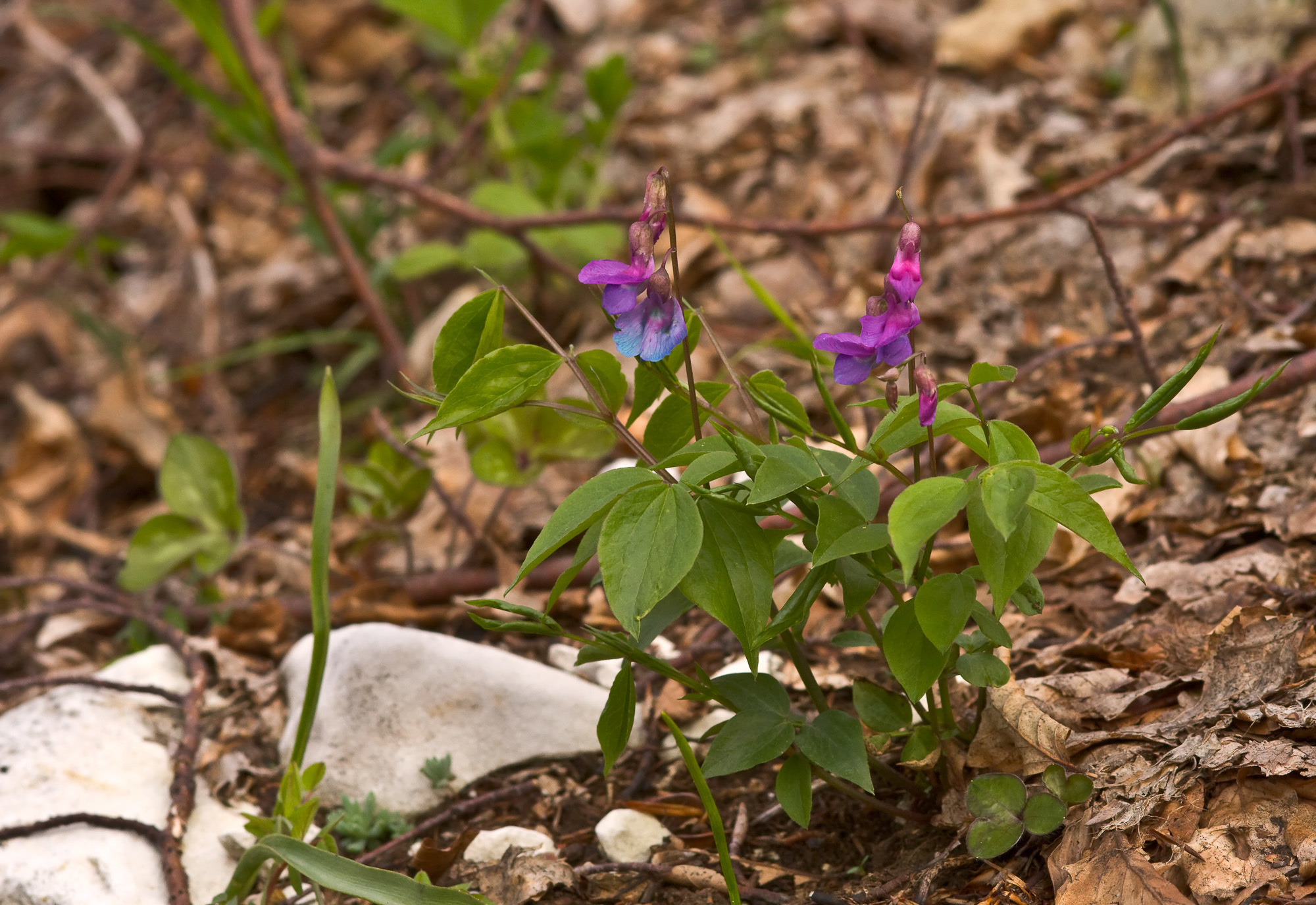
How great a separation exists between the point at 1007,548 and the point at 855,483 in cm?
20

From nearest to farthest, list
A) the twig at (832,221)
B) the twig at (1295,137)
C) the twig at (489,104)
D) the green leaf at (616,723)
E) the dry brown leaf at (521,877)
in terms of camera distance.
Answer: the green leaf at (616,723), the dry brown leaf at (521,877), the twig at (832,221), the twig at (1295,137), the twig at (489,104)

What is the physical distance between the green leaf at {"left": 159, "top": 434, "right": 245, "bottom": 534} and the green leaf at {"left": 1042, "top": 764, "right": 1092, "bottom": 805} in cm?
167

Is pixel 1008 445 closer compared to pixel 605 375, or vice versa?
pixel 1008 445

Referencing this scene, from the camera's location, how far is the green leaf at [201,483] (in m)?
2.19

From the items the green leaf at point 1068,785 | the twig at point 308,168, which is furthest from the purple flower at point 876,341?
the twig at point 308,168

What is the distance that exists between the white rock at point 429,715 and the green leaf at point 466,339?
69 centimetres

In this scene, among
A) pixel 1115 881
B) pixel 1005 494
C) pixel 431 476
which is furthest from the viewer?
pixel 431 476

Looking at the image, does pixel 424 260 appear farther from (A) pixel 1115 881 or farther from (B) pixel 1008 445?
(A) pixel 1115 881

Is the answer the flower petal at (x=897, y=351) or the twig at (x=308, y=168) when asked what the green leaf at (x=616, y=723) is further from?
the twig at (x=308, y=168)

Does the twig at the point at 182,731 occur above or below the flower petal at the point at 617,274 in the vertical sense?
below

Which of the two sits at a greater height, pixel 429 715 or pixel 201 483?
pixel 201 483

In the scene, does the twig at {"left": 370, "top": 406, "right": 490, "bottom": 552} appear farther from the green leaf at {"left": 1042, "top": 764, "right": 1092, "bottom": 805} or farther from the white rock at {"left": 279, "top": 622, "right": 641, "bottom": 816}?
Answer: the green leaf at {"left": 1042, "top": 764, "right": 1092, "bottom": 805}

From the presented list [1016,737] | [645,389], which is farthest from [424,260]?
[1016,737]

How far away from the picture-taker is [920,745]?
1295 mm
